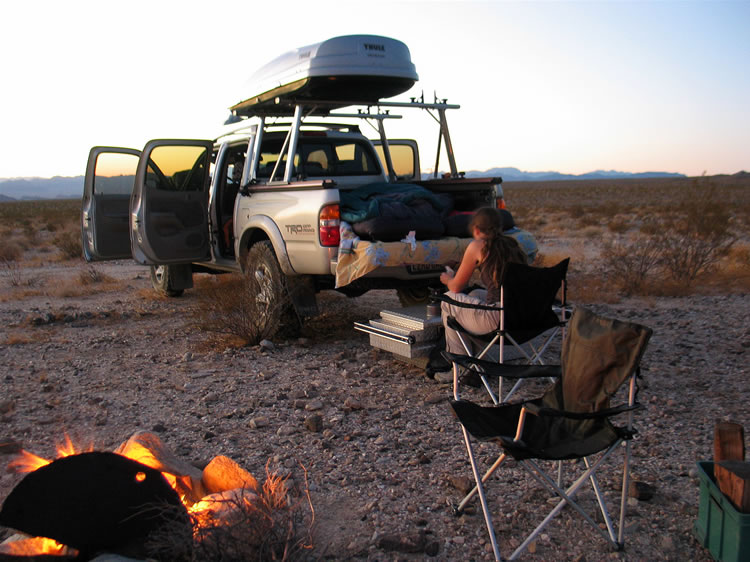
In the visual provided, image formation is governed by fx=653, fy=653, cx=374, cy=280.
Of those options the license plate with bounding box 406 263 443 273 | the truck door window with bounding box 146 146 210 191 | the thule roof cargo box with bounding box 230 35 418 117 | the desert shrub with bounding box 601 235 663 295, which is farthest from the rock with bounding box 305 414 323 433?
the desert shrub with bounding box 601 235 663 295

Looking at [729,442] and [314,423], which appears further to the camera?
[314,423]

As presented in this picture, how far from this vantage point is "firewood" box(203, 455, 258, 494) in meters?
2.84

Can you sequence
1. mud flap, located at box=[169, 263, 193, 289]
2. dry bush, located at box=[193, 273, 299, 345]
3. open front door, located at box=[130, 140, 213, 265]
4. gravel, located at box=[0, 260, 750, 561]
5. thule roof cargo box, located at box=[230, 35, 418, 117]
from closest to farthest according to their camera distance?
1. gravel, located at box=[0, 260, 750, 561]
2. thule roof cargo box, located at box=[230, 35, 418, 117]
3. dry bush, located at box=[193, 273, 299, 345]
4. open front door, located at box=[130, 140, 213, 265]
5. mud flap, located at box=[169, 263, 193, 289]

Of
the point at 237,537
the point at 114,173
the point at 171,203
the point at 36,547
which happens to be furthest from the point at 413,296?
the point at 36,547

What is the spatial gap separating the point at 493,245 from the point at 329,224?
1441 millimetres

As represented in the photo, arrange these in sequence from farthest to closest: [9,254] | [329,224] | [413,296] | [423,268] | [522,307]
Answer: [9,254] → [413,296] → [423,268] → [329,224] → [522,307]

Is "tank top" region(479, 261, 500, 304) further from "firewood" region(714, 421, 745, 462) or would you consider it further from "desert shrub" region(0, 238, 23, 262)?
"desert shrub" region(0, 238, 23, 262)

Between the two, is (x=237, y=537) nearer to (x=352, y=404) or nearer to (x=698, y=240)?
(x=352, y=404)

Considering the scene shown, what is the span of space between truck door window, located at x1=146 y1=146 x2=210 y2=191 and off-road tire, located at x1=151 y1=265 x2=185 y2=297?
1.67 meters

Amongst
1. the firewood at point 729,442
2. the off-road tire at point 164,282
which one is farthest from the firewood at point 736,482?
the off-road tire at point 164,282

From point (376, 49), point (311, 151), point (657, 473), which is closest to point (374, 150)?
point (311, 151)

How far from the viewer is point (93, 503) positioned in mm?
2346

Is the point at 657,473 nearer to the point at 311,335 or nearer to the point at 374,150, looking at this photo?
the point at 311,335

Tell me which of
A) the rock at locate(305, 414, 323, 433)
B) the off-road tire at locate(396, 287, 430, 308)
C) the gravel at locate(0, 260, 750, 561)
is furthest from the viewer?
the off-road tire at locate(396, 287, 430, 308)
